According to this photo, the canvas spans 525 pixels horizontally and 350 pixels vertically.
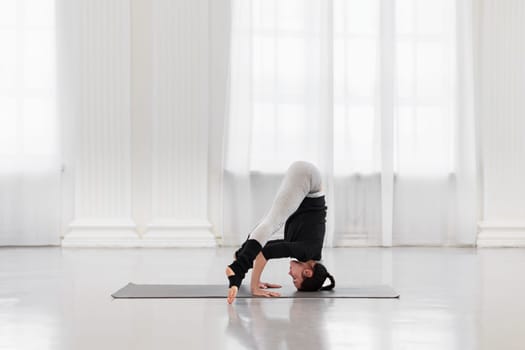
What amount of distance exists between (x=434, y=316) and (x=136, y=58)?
16.1 feet

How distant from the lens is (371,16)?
771 centimetres

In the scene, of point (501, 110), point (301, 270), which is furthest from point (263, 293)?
point (501, 110)

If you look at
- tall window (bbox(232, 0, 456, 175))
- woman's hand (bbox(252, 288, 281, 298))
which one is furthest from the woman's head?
tall window (bbox(232, 0, 456, 175))

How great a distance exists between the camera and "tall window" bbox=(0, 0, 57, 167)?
289 inches

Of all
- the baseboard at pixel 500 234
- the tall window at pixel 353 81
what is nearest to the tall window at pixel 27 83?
the tall window at pixel 353 81

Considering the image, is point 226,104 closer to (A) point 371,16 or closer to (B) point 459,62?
(A) point 371,16

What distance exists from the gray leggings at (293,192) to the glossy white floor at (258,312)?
45 centimetres

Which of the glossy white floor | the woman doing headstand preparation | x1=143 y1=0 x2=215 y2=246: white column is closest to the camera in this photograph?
the glossy white floor

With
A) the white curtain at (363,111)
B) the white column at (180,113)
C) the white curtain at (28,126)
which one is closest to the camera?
the white curtain at (28,126)

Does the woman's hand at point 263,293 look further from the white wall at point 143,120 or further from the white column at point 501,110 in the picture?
the white column at point 501,110

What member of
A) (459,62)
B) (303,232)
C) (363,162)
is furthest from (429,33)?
(303,232)

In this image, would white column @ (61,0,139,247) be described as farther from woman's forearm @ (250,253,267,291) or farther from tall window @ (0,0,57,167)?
woman's forearm @ (250,253,267,291)

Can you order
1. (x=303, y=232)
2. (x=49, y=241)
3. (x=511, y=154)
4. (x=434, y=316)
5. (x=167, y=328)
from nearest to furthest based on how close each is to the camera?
(x=167, y=328), (x=434, y=316), (x=303, y=232), (x=49, y=241), (x=511, y=154)

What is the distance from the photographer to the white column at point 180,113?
7402 mm
